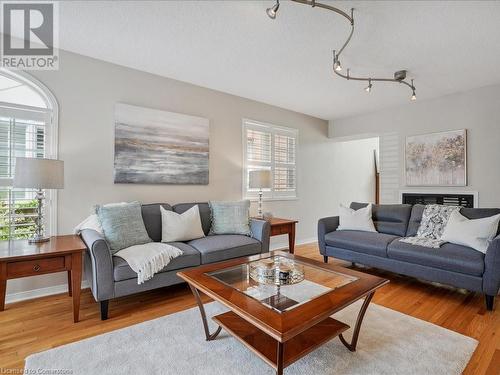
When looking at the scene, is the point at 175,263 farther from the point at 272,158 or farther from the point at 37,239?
the point at 272,158

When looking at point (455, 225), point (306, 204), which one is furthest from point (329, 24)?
point (306, 204)

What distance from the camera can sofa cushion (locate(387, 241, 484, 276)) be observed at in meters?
2.43

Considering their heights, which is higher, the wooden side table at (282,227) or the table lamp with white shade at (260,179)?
the table lamp with white shade at (260,179)

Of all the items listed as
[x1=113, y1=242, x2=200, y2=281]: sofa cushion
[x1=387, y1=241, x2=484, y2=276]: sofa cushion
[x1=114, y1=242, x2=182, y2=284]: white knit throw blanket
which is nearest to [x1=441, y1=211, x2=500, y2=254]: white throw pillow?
[x1=387, y1=241, x2=484, y2=276]: sofa cushion

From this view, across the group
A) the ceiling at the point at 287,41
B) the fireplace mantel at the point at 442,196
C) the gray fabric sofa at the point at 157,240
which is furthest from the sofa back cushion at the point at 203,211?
the fireplace mantel at the point at 442,196

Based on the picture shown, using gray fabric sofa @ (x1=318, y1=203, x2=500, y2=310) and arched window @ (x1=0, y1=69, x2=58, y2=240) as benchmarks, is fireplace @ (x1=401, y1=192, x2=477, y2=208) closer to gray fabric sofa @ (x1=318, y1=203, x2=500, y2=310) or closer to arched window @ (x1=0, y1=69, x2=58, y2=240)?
gray fabric sofa @ (x1=318, y1=203, x2=500, y2=310)

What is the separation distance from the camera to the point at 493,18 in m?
2.15

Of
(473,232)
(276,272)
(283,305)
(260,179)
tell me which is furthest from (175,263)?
(473,232)

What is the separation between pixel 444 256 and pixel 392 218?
0.99 metres

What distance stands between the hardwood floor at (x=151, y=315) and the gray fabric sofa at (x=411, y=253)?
8.8 inches

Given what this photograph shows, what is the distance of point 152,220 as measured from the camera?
2959 mm

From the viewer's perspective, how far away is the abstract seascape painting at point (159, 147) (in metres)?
3.09

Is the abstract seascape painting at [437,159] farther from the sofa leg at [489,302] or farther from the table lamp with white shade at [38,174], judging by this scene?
the table lamp with white shade at [38,174]

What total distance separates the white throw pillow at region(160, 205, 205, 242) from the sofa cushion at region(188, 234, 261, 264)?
3.8 inches
